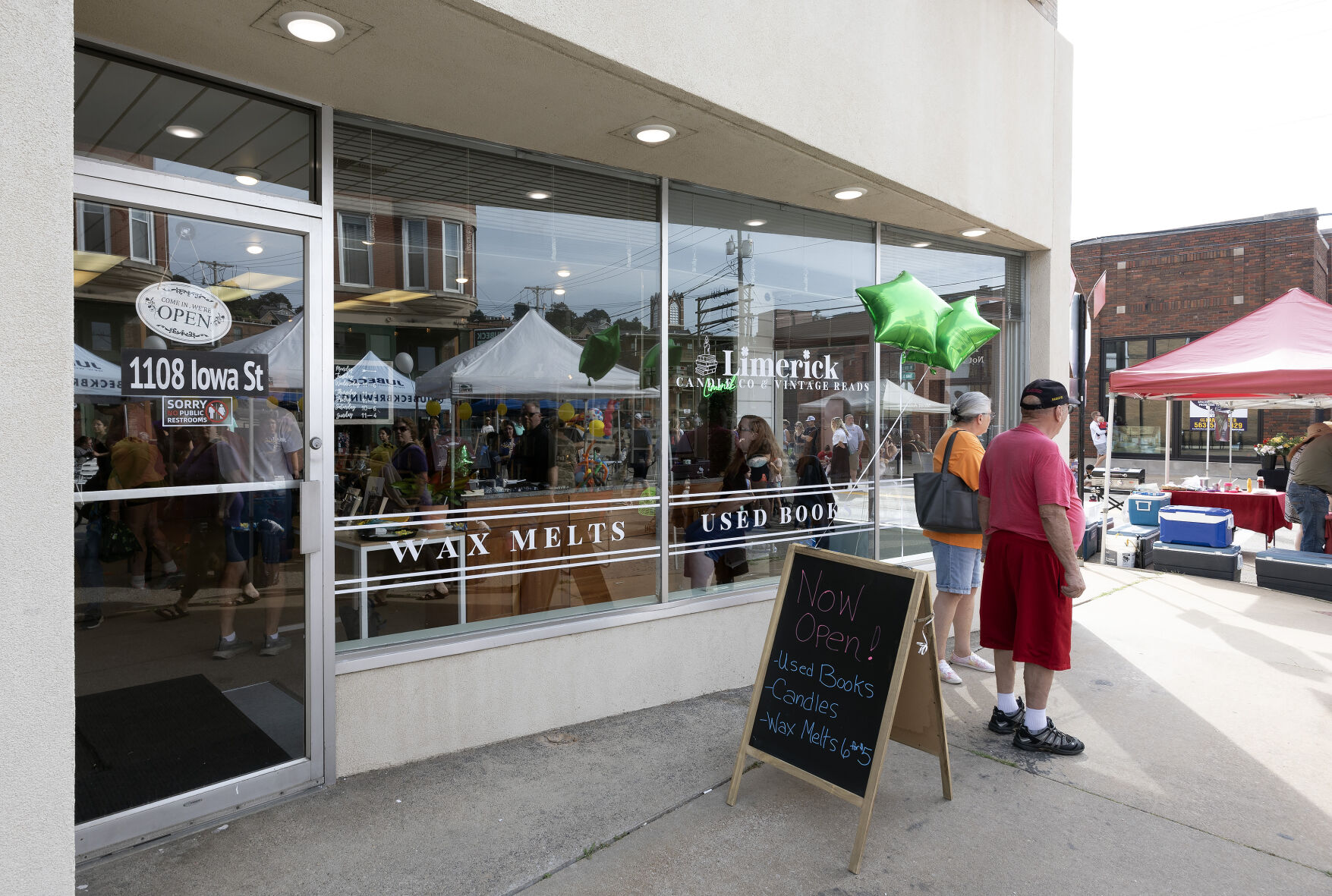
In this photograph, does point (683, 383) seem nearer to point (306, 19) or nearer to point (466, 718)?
point (466, 718)

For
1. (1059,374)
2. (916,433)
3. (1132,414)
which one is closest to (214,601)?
(916,433)

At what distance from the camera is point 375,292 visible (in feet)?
12.7

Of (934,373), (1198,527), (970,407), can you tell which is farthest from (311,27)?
(1198,527)

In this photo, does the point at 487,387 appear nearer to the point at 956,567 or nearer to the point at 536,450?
the point at 536,450

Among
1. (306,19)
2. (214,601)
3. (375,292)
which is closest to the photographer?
(306,19)

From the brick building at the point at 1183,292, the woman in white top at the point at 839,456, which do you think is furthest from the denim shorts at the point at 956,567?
the brick building at the point at 1183,292

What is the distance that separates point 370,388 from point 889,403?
13.4 feet

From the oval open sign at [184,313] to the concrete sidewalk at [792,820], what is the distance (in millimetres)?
2065

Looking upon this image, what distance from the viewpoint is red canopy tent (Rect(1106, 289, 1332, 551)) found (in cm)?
790

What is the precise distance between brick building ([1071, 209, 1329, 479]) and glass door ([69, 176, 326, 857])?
910 inches

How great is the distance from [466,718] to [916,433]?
14.0 feet

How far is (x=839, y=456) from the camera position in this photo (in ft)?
19.3

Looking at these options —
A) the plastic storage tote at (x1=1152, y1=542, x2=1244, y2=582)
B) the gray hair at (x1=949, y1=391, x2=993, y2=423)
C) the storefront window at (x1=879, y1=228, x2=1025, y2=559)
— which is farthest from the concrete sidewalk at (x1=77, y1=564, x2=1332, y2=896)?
the plastic storage tote at (x1=1152, y1=542, x2=1244, y2=582)

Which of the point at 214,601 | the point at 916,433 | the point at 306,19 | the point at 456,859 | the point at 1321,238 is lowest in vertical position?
the point at 456,859
